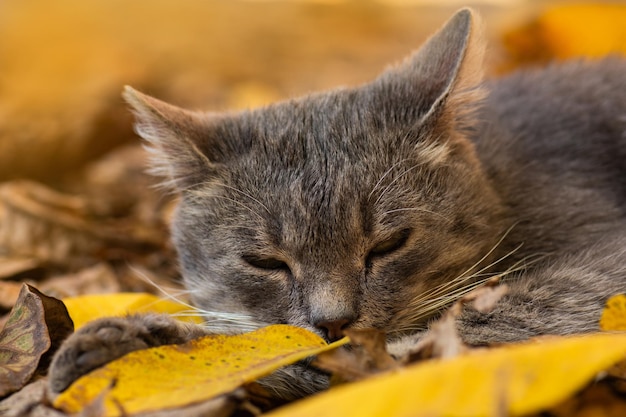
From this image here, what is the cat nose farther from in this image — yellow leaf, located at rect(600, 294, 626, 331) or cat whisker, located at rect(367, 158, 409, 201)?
yellow leaf, located at rect(600, 294, 626, 331)

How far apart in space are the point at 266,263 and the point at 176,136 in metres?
0.57

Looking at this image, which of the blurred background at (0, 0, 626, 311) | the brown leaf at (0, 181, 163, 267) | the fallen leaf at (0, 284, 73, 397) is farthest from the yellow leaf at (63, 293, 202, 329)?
the brown leaf at (0, 181, 163, 267)

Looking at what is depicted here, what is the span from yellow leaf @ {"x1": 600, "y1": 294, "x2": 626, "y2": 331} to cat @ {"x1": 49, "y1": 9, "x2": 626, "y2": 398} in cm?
21

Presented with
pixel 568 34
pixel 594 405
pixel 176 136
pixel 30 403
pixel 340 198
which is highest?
pixel 568 34

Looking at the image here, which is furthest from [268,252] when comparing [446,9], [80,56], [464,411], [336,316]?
[446,9]

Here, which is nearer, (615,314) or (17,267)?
(615,314)

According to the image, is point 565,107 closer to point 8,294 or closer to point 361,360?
point 361,360

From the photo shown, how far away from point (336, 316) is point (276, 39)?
21.9 feet

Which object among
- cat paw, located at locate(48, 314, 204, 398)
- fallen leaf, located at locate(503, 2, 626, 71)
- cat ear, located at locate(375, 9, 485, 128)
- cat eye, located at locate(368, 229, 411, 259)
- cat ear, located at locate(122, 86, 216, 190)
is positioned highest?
fallen leaf, located at locate(503, 2, 626, 71)

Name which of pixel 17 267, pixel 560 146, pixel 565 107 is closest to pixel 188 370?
pixel 17 267

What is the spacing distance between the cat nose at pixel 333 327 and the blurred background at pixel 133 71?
4.22 ft

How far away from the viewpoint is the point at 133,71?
608 cm

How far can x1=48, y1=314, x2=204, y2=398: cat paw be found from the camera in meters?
1.74

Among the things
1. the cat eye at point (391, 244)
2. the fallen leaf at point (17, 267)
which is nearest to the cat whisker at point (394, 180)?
the cat eye at point (391, 244)
